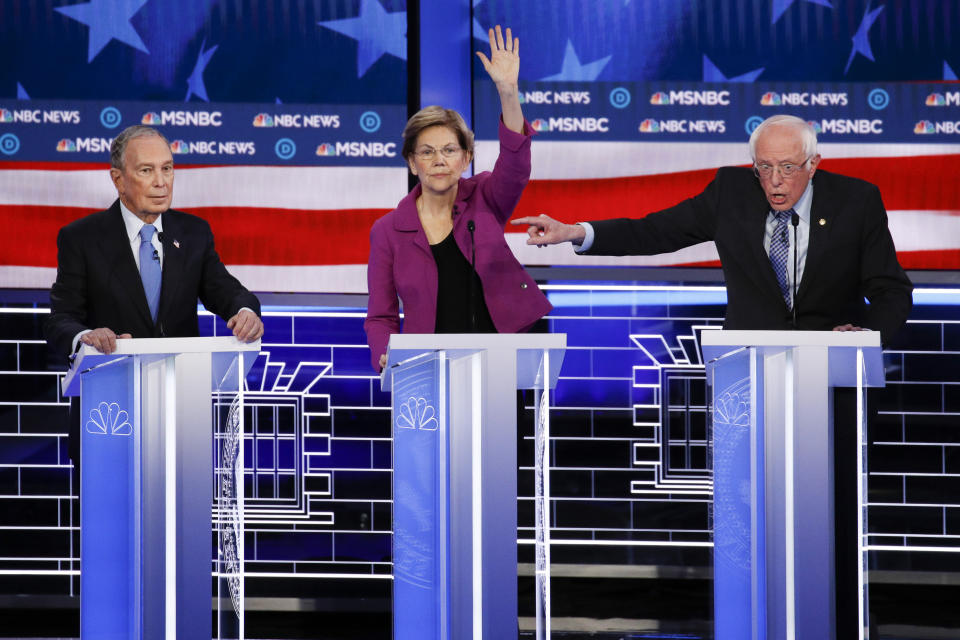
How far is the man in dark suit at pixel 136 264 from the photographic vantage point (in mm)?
3285

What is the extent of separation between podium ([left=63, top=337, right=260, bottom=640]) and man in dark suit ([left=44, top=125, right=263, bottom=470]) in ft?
1.97

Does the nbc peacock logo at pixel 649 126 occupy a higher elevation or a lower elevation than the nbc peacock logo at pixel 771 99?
lower

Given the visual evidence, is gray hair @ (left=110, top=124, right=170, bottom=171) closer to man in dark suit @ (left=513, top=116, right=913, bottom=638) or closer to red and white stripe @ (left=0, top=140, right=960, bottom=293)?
man in dark suit @ (left=513, top=116, right=913, bottom=638)

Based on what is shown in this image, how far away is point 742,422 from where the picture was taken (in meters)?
2.72

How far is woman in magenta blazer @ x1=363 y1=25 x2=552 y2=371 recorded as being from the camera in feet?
10.6

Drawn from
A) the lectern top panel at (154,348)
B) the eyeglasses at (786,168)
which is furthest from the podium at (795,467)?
the lectern top panel at (154,348)

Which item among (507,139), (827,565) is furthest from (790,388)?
(507,139)

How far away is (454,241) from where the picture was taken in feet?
10.8

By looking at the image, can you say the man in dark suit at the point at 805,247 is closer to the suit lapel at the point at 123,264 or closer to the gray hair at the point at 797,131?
the gray hair at the point at 797,131

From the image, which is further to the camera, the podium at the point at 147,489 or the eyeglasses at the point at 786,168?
the eyeglasses at the point at 786,168

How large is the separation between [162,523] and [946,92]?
3.59 m

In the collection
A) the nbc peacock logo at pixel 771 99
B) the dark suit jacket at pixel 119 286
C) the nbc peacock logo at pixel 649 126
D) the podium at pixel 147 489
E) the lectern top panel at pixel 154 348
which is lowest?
the podium at pixel 147 489

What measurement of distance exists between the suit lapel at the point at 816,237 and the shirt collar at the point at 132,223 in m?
1.77

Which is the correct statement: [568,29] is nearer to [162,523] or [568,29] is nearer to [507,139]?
[507,139]
